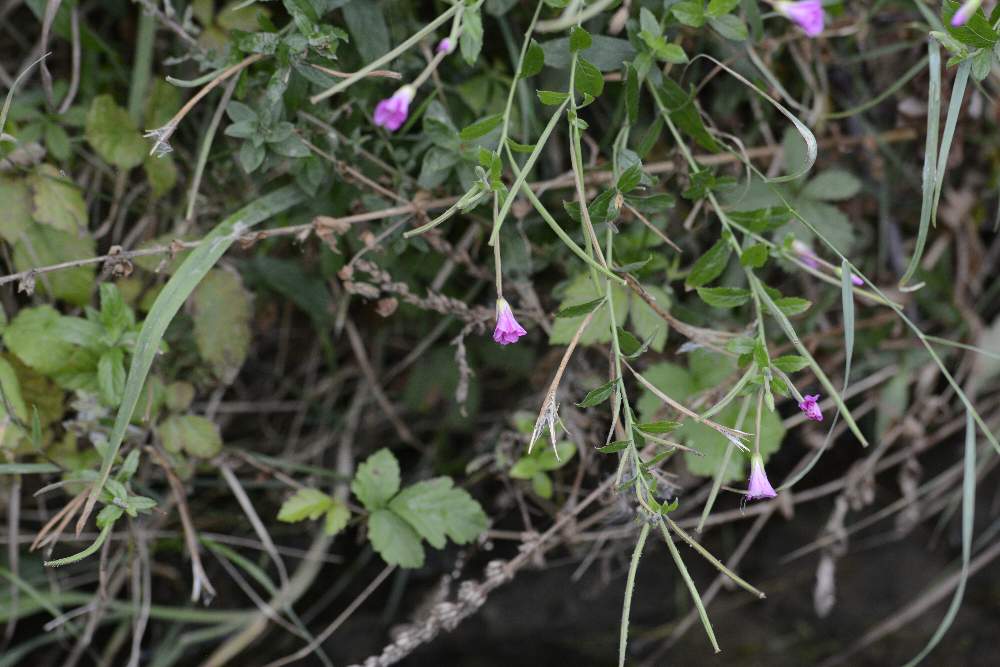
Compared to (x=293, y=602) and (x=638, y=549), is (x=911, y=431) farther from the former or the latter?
(x=293, y=602)

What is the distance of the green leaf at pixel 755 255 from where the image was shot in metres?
1.05

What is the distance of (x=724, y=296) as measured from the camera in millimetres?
1078

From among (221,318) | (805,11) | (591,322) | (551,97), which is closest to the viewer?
(805,11)

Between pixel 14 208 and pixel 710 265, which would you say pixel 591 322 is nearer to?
pixel 710 265

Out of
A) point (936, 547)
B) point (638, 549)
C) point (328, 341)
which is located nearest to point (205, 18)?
point (328, 341)

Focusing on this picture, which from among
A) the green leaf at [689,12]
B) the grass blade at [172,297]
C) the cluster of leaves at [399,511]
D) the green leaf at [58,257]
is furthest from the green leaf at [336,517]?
the green leaf at [689,12]

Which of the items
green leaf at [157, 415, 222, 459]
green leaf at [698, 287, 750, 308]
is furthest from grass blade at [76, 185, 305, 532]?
green leaf at [698, 287, 750, 308]

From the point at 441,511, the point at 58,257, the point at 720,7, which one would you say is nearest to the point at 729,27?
the point at 720,7

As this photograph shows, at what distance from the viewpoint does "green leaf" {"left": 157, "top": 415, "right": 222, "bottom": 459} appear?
1292 mm

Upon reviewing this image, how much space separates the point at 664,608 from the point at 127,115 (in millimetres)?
1307

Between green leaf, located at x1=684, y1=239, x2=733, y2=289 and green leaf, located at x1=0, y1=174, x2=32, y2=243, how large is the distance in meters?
0.96

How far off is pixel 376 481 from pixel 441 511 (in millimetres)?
109

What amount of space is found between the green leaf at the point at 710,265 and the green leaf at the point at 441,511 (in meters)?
0.47

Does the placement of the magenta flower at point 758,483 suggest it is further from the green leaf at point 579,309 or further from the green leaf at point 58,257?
the green leaf at point 58,257
